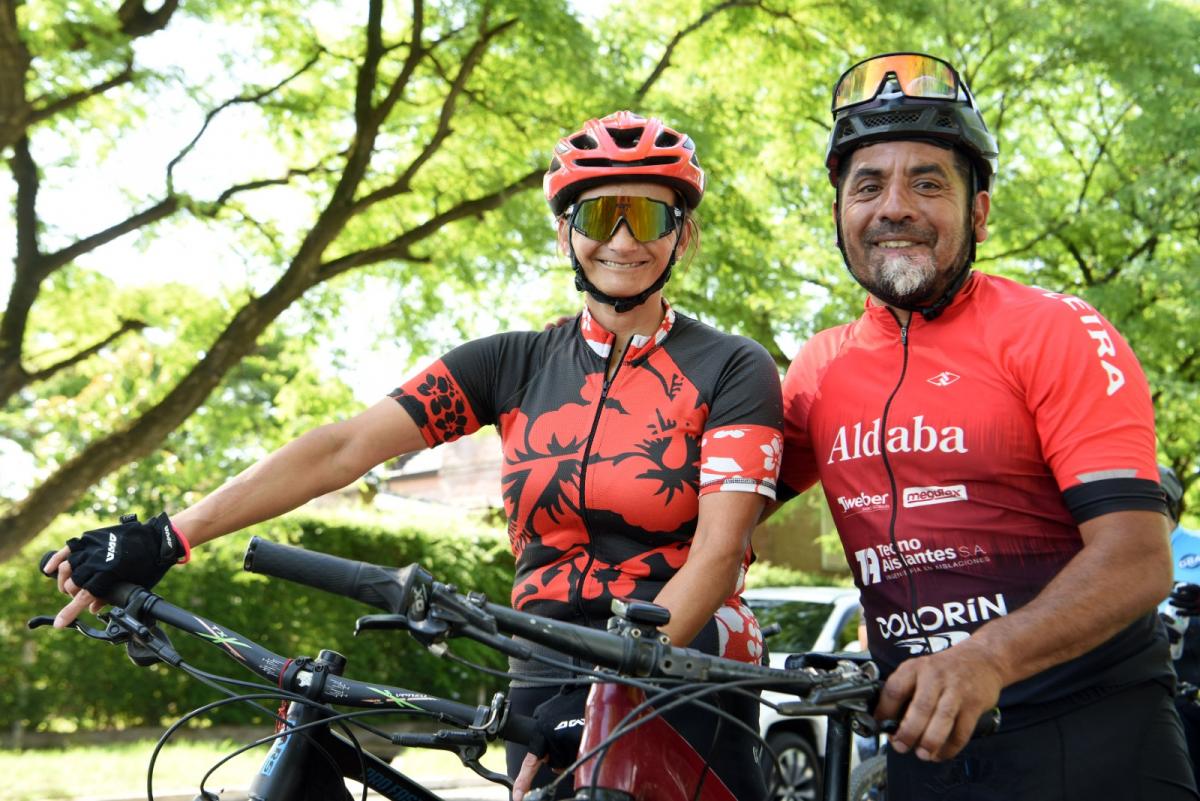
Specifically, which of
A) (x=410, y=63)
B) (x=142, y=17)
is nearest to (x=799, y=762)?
(x=410, y=63)

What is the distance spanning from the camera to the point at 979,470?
2.54 meters

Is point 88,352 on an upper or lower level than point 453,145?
lower

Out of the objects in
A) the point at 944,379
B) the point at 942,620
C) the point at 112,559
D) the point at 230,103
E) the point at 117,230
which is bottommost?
the point at 112,559

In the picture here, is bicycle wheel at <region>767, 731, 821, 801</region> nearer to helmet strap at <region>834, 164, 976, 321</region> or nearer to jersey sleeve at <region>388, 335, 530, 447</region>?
jersey sleeve at <region>388, 335, 530, 447</region>

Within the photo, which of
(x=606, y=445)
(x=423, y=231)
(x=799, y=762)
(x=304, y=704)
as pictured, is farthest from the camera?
(x=423, y=231)

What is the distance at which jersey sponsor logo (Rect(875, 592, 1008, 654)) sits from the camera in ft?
8.28

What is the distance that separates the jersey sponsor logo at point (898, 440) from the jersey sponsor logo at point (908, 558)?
20cm

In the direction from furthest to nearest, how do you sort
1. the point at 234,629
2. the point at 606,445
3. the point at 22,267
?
the point at 234,629, the point at 22,267, the point at 606,445

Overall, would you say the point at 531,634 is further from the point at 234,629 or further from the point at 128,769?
the point at 234,629

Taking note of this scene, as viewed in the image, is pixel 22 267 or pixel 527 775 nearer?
pixel 527 775

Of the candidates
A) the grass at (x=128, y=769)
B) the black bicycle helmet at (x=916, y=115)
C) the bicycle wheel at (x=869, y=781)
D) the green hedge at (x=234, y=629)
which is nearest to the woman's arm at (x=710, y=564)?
the black bicycle helmet at (x=916, y=115)

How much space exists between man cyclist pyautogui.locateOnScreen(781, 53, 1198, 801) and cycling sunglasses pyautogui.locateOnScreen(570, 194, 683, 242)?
0.45 m

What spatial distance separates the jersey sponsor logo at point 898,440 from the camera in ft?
8.46

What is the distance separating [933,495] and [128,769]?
1050 centimetres
